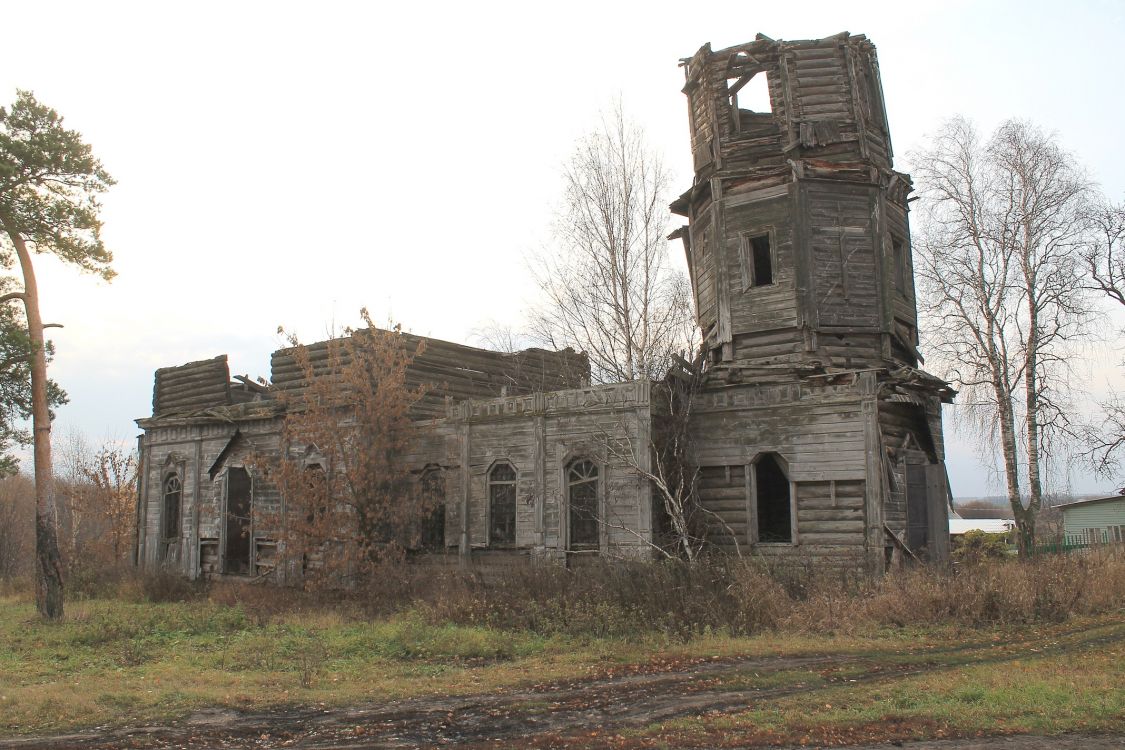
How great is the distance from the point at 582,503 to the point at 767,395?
4.45 metres

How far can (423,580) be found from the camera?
17.7 m

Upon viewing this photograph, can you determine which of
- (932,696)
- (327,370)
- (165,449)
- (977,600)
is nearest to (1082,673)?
(932,696)

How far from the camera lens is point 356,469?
18.5 metres

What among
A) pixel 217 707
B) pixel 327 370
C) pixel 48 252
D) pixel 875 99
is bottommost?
pixel 217 707

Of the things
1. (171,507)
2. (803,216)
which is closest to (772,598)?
(803,216)

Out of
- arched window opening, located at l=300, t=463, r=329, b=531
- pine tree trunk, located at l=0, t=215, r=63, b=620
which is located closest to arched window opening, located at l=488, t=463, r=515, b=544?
arched window opening, located at l=300, t=463, r=329, b=531

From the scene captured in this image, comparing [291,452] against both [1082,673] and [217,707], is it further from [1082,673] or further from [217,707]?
[1082,673]

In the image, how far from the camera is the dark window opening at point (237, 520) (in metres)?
23.8

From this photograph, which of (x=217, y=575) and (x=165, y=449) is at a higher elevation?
(x=165, y=449)

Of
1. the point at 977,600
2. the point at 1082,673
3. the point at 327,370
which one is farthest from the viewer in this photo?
the point at 327,370

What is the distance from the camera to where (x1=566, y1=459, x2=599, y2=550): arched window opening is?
17.7 metres

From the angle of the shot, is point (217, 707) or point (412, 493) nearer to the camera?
point (217, 707)

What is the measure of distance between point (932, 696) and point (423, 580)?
11.5 m

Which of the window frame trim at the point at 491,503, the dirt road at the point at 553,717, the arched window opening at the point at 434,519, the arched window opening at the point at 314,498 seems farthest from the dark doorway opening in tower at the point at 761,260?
the dirt road at the point at 553,717
